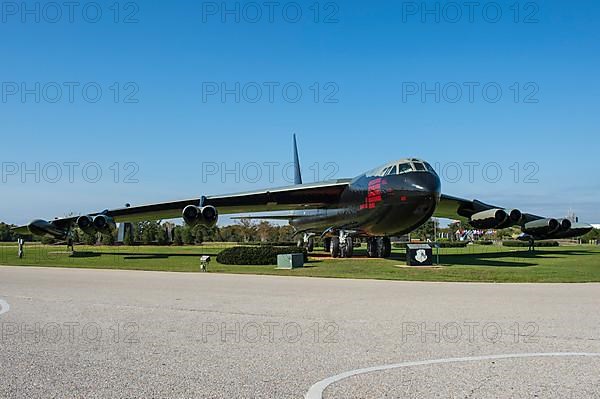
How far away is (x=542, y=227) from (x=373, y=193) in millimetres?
15610

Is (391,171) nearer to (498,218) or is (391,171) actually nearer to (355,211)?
(355,211)

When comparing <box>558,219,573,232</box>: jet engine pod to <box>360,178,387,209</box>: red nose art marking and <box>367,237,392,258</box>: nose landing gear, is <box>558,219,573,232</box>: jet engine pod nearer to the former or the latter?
<box>367,237,392,258</box>: nose landing gear

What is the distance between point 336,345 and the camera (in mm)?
7414

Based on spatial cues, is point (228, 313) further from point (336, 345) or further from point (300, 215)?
point (300, 215)

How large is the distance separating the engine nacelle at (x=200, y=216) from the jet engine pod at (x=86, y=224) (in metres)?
8.21

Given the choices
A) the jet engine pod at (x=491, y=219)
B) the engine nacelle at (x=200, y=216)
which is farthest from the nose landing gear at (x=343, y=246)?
the jet engine pod at (x=491, y=219)

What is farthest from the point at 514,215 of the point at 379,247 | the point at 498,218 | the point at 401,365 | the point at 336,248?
the point at 401,365

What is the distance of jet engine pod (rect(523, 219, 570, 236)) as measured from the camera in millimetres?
36531

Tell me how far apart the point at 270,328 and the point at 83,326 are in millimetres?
2998

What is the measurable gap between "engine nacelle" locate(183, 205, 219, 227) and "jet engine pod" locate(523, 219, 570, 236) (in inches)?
813

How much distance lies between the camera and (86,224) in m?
35.2

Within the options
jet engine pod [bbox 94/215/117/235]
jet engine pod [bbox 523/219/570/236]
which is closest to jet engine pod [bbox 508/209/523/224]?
jet engine pod [bbox 523/219/570/236]

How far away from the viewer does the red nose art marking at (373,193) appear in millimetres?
26578

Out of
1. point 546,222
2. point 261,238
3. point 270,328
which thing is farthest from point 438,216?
point 261,238
